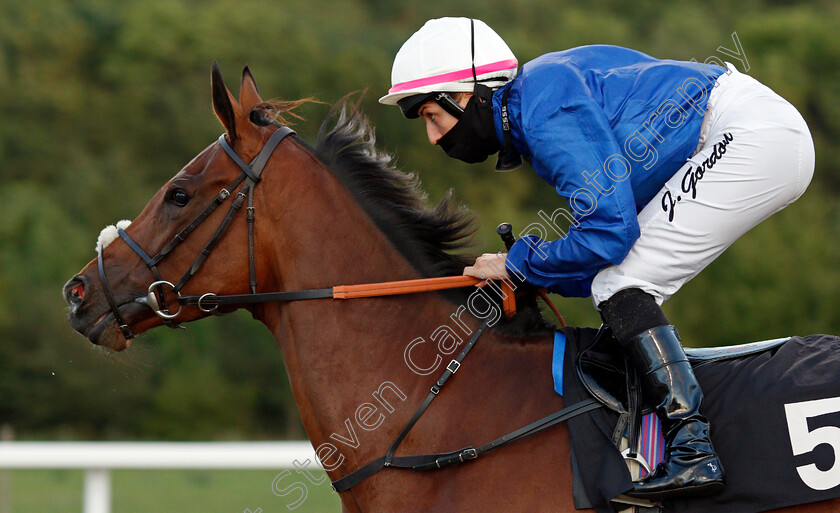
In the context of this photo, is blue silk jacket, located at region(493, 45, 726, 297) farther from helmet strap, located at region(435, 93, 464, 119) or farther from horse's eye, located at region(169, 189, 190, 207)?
horse's eye, located at region(169, 189, 190, 207)

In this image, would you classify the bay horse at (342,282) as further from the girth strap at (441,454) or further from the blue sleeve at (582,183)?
the blue sleeve at (582,183)

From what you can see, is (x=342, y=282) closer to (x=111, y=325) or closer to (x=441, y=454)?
(x=441, y=454)

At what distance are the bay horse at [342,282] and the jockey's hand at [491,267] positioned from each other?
A: 137mm

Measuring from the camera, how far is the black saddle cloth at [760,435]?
2707 mm

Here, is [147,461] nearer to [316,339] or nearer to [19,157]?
[316,339]

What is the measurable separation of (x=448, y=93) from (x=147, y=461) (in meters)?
3.77

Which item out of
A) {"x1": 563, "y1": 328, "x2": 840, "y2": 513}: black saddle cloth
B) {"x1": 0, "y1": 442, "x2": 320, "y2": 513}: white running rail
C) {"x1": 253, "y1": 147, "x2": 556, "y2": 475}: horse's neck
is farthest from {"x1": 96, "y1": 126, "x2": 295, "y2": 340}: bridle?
{"x1": 0, "y1": 442, "x2": 320, "y2": 513}: white running rail

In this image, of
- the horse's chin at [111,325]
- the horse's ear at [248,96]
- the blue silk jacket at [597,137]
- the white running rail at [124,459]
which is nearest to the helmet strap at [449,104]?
the blue silk jacket at [597,137]

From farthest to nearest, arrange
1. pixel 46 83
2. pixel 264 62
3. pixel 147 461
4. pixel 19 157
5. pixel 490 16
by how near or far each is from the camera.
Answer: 1. pixel 490 16
2. pixel 264 62
3. pixel 46 83
4. pixel 19 157
5. pixel 147 461

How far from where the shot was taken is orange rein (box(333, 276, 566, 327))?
3137 mm

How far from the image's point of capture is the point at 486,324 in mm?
3141

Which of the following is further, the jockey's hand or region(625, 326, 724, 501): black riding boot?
the jockey's hand

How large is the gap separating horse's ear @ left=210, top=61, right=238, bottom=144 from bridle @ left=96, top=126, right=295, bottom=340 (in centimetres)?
6

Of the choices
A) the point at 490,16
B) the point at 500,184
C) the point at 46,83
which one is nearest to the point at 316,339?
the point at 500,184
